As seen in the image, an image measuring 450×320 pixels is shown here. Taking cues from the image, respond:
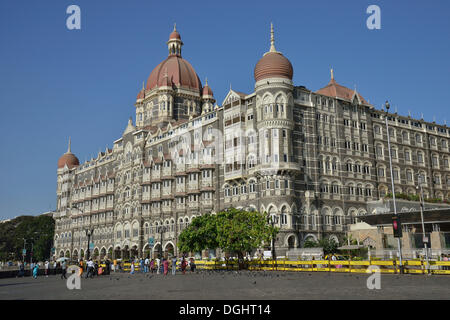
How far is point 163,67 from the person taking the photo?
94.9 meters

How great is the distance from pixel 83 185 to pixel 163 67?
32.3 m

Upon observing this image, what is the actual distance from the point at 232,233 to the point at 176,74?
55956 millimetres

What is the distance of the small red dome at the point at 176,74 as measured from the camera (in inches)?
3654

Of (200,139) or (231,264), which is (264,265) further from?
(200,139)

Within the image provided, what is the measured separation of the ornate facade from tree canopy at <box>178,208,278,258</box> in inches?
150

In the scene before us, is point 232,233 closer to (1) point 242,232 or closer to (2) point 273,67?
(1) point 242,232

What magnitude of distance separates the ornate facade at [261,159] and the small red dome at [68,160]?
24640 millimetres

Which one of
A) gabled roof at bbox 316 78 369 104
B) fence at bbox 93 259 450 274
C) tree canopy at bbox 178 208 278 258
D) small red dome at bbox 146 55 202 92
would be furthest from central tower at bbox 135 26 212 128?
fence at bbox 93 259 450 274

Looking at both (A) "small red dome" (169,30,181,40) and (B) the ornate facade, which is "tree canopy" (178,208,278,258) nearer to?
(B) the ornate facade

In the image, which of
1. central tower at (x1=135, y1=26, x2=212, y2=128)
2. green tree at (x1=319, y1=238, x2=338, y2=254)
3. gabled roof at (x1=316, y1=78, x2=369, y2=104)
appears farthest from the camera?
central tower at (x1=135, y1=26, x2=212, y2=128)

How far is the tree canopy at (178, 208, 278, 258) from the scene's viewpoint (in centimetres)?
4391

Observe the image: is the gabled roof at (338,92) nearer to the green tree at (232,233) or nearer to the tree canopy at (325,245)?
the tree canopy at (325,245)

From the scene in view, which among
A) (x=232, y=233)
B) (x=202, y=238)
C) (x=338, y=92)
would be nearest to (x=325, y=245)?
(x=202, y=238)

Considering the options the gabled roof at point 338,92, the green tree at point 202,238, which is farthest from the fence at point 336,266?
the gabled roof at point 338,92
